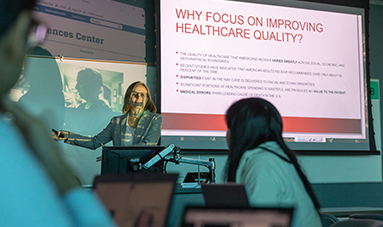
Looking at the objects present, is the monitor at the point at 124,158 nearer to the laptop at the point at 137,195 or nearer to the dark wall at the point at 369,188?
the laptop at the point at 137,195

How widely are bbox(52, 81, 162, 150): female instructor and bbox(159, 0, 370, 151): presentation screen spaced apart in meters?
0.30

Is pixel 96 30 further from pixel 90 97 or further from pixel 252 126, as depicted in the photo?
pixel 252 126

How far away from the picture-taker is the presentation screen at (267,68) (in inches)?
140

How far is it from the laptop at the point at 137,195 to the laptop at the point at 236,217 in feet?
0.07

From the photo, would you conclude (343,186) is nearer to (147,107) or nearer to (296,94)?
(296,94)

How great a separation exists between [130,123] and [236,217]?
10.0ft

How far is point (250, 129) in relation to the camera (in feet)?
4.09

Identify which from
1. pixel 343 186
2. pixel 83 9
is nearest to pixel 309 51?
pixel 343 186

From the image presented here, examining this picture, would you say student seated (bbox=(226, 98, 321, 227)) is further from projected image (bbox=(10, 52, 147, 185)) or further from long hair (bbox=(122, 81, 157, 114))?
projected image (bbox=(10, 52, 147, 185))

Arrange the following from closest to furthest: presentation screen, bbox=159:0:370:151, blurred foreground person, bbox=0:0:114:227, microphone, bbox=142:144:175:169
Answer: blurred foreground person, bbox=0:0:114:227
microphone, bbox=142:144:175:169
presentation screen, bbox=159:0:370:151

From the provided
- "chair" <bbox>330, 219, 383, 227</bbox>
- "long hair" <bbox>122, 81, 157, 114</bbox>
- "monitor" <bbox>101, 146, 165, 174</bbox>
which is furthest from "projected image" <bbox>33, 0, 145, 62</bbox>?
"chair" <bbox>330, 219, 383, 227</bbox>

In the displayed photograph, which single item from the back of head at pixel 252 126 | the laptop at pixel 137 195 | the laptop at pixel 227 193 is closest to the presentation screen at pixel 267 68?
the back of head at pixel 252 126

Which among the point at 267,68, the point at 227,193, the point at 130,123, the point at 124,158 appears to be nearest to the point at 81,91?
the point at 130,123

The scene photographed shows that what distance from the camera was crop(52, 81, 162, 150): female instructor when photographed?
3.17 m
